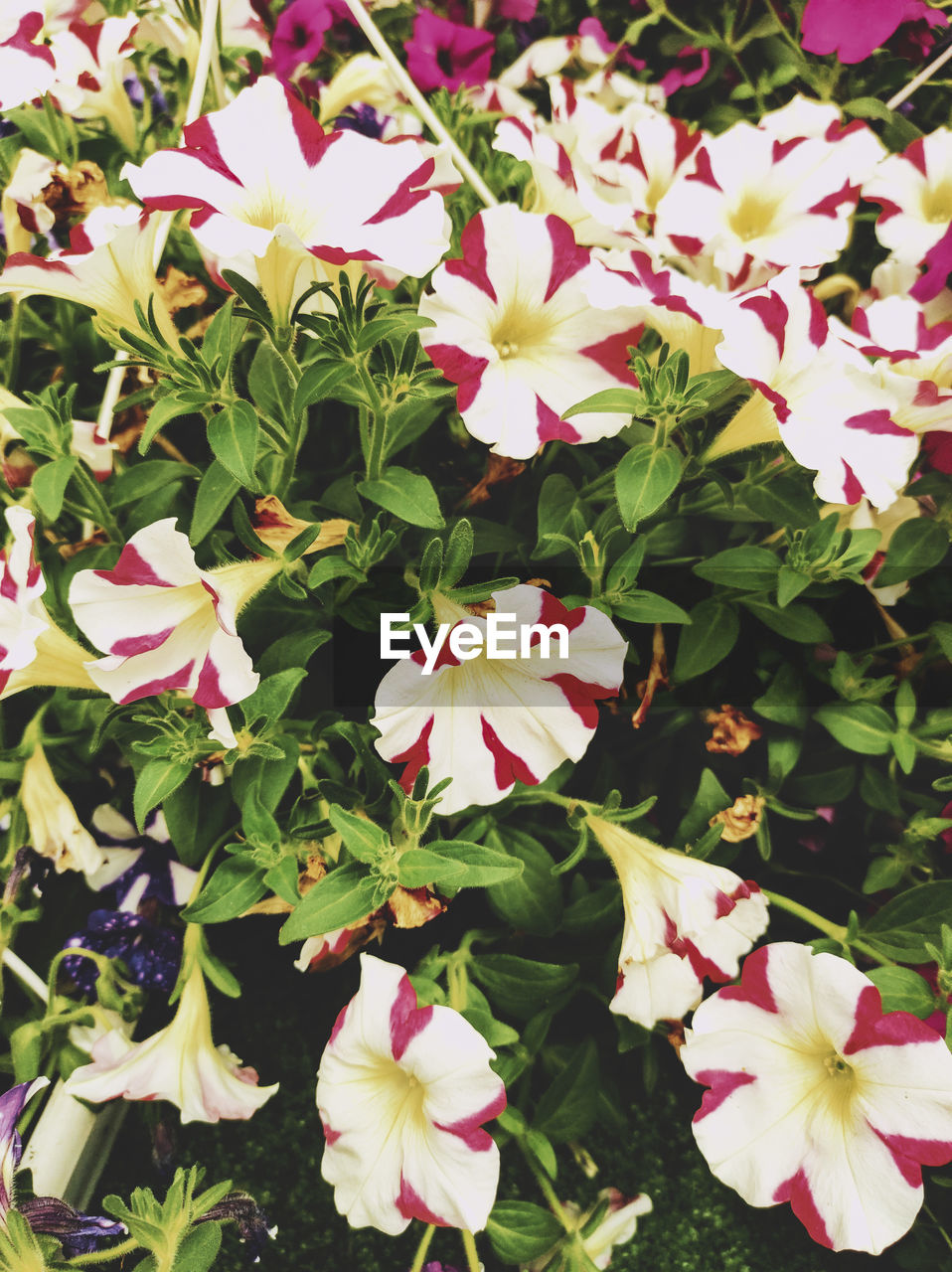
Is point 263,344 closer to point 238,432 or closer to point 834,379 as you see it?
point 238,432

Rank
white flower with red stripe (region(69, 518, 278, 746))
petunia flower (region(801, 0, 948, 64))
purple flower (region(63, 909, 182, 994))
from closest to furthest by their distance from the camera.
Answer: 1. white flower with red stripe (region(69, 518, 278, 746))
2. purple flower (region(63, 909, 182, 994))
3. petunia flower (region(801, 0, 948, 64))

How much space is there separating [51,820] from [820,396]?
0.58 metres

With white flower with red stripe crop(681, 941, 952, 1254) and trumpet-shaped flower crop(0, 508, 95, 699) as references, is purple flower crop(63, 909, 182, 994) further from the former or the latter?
white flower with red stripe crop(681, 941, 952, 1254)

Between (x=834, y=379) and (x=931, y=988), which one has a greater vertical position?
(x=834, y=379)

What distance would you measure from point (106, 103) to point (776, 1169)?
921 mm

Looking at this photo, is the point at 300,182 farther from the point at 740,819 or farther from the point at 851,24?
the point at 851,24

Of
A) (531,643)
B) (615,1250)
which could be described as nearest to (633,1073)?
(615,1250)

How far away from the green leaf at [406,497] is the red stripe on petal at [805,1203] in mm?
433

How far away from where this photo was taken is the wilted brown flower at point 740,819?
2.01 feet

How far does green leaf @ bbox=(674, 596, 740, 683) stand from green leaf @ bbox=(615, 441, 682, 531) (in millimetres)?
129

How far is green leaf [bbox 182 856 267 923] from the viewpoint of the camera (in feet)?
1.75

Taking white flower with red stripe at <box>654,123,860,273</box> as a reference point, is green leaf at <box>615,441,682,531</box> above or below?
A: below

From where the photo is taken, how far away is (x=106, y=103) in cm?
73

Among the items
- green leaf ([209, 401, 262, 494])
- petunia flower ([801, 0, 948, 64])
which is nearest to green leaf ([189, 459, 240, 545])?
green leaf ([209, 401, 262, 494])
